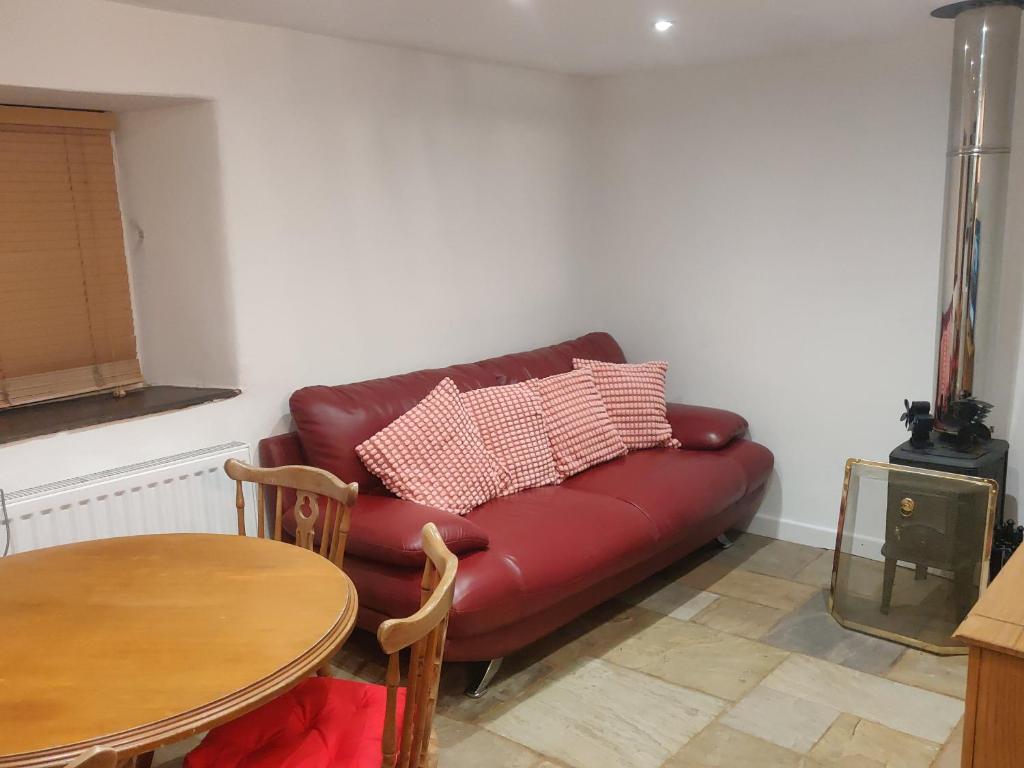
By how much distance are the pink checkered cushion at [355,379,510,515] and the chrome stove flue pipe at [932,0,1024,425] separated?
174 cm

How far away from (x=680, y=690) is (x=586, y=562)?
495 mm

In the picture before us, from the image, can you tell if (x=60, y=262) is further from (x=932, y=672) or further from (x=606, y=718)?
(x=932, y=672)

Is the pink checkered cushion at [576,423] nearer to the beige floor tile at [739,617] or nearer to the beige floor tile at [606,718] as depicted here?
the beige floor tile at [739,617]

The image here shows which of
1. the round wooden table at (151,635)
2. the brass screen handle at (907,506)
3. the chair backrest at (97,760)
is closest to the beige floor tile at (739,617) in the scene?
Result: the brass screen handle at (907,506)

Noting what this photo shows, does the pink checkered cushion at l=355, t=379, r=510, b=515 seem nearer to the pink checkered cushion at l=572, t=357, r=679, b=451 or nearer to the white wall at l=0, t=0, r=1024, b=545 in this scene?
the white wall at l=0, t=0, r=1024, b=545

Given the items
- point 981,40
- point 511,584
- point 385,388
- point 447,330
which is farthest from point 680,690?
point 981,40

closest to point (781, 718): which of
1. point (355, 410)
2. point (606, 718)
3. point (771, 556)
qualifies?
point (606, 718)

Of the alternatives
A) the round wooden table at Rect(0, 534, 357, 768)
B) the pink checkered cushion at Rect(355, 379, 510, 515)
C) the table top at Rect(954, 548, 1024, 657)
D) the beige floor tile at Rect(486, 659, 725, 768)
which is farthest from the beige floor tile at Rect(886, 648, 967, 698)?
the round wooden table at Rect(0, 534, 357, 768)

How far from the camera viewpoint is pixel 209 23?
9.64 feet

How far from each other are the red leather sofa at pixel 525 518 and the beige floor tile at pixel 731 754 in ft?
1.99

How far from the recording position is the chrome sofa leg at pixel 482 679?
279 cm

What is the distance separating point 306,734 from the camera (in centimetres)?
182

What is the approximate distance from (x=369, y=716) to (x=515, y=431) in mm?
1734

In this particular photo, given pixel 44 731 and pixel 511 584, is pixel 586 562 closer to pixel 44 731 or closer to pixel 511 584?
pixel 511 584
